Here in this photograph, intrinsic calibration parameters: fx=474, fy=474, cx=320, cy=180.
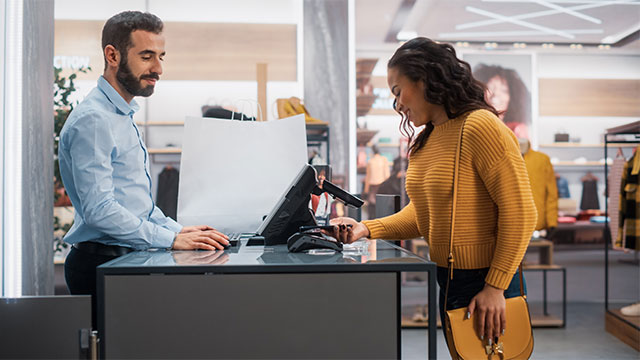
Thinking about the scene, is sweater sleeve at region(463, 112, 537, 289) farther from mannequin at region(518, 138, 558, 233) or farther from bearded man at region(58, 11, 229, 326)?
mannequin at region(518, 138, 558, 233)

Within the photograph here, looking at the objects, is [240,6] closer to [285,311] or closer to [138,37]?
[138,37]

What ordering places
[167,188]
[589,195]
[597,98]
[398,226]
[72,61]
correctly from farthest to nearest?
[589,195] < [597,98] < [167,188] < [72,61] < [398,226]

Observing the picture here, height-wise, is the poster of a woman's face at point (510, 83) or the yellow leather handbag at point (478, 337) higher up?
the poster of a woman's face at point (510, 83)

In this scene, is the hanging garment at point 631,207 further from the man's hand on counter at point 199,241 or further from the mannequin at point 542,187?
the man's hand on counter at point 199,241

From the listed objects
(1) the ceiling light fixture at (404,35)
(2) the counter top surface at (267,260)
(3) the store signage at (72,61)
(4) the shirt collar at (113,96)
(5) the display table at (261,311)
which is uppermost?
(1) the ceiling light fixture at (404,35)

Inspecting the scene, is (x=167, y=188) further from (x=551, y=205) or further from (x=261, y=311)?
(x=261, y=311)

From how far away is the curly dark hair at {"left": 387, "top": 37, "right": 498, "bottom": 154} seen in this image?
51.1 inches

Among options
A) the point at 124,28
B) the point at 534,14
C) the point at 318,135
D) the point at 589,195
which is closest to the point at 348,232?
the point at 124,28

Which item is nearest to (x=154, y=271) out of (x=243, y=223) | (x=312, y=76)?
(x=243, y=223)

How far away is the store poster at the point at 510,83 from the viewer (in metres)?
4.95

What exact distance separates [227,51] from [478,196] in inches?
159

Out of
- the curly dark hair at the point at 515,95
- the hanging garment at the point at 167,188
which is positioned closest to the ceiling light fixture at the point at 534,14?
the curly dark hair at the point at 515,95

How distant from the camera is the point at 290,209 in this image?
140 cm

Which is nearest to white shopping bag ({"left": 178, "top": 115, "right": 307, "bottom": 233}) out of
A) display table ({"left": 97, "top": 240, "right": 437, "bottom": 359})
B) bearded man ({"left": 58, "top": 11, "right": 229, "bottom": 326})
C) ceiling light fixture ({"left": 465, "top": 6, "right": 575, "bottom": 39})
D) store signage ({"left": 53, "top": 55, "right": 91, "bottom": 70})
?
A: bearded man ({"left": 58, "top": 11, "right": 229, "bottom": 326})
